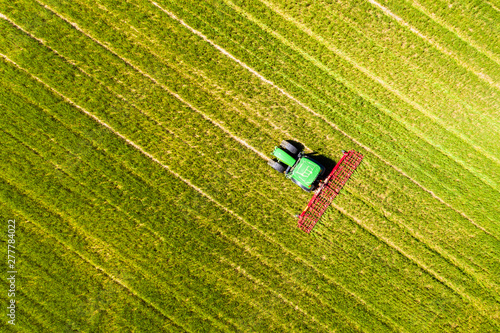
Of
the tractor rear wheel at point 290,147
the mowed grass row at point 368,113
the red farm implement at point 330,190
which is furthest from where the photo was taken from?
the mowed grass row at point 368,113

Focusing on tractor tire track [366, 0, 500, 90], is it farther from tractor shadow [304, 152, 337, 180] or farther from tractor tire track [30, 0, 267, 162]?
tractor tire track [30, 0, 267, 162]

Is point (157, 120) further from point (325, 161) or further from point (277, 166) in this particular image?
point (325, 161)

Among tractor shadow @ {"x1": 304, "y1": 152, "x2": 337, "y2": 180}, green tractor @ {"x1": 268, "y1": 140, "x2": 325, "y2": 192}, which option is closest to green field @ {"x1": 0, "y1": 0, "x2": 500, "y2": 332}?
tractor shadow @ {"x1": 304, "y1": 152, "x2": 337, "y2": 180}

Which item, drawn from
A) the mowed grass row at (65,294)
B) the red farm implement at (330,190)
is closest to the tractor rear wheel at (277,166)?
the red farm implement at (330,190)

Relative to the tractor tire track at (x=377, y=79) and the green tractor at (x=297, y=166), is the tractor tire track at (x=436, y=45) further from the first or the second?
the green tractor at (x=297, y=166)

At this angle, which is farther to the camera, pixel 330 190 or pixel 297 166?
pixel 330 190

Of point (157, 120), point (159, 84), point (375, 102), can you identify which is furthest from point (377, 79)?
point (157, 120)
